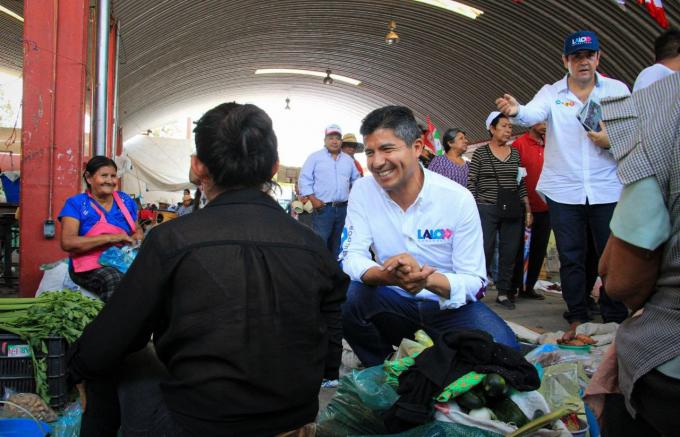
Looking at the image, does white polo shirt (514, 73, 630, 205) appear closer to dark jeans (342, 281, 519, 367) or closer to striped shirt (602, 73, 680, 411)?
dark jeans (342, 281, 519, 367)

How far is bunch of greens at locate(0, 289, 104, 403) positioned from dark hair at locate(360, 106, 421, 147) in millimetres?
1966

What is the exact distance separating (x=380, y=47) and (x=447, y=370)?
50.4 ft

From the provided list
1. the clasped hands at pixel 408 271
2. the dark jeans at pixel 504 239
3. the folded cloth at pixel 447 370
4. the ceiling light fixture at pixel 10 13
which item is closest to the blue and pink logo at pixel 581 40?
the dark jeans at pixel 504 239

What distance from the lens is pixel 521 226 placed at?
5.86m

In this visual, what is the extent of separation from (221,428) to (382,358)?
1.59 metres

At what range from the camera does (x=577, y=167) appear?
404cm

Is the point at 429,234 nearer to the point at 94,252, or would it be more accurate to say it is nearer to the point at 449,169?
the point at 94,252

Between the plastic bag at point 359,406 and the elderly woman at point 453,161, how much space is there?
14.3ft

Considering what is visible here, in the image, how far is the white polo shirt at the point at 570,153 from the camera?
398cm

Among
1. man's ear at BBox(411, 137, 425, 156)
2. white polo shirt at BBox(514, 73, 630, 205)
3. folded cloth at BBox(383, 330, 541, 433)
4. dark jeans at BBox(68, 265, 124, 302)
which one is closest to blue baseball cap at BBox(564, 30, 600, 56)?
white polo shirt at BBox(514, 73, 630, 205)

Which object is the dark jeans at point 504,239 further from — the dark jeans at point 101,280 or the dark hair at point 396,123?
the dark jeans at point 101,280

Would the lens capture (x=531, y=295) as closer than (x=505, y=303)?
No

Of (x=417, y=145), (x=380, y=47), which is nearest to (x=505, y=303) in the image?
(x=417, y=145)

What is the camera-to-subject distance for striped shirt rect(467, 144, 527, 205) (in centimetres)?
562
